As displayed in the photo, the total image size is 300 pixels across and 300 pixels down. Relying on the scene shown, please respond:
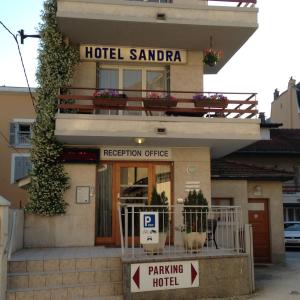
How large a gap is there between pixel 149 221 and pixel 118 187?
4.09 metres

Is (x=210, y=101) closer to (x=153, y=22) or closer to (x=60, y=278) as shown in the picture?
(x=153, y=22)

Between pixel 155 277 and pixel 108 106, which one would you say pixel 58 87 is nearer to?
pixel 108 106

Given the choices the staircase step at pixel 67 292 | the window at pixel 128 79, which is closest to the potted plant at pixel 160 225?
the staircase step at pixel 67 292

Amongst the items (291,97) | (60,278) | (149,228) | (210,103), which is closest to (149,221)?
(149,228)

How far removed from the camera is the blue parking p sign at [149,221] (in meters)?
11.0

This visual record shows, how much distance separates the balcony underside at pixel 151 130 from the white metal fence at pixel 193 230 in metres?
2.64

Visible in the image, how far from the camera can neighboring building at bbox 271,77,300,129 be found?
4266cm

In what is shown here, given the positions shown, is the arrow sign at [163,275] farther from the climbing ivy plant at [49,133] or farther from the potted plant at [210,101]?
the potted plant at [210,101]

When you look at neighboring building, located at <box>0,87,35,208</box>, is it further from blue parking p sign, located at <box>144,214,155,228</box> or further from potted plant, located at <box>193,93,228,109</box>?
blue parking p sign, located at <box>144,214,155,228</box>

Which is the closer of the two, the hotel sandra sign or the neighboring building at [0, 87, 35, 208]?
the hotel sandra sign

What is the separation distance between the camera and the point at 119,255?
1152 centimetres

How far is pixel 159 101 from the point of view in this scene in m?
14.2

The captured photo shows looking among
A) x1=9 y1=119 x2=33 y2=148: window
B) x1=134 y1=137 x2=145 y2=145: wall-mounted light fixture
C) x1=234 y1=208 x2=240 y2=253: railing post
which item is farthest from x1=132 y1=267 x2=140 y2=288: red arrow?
x1=9 y1=119 x2=33 y2=148: window

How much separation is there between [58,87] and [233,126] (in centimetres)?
530
